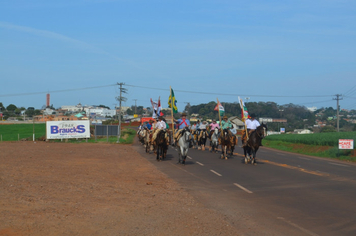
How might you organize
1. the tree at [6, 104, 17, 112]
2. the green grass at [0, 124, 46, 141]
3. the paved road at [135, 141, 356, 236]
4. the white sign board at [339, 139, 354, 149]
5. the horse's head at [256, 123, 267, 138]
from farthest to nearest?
1. the tree at [6, 104, 17, 112]
2. the green grass at [0, 124, 46, 141]
3. the white sign board at [339, 139, 354, 149]
4. the horse's head at [256, 123, 267, 138]
5. the paved road at [135, 141, 356, 236]

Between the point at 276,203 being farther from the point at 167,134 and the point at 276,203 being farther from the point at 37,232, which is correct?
the point at 167,134

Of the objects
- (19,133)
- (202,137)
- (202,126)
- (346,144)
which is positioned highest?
(202,126)

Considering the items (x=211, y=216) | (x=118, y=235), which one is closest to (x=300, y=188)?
(x=211, y=216)

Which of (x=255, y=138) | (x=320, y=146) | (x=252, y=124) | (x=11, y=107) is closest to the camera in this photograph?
(x=255, y=138)

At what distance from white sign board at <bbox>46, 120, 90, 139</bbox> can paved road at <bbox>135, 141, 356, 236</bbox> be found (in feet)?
110

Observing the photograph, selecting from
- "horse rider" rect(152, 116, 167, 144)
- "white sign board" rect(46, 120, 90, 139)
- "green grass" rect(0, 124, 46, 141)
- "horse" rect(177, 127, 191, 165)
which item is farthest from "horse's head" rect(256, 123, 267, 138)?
"green grass" rect(0, 124, 46, 141)

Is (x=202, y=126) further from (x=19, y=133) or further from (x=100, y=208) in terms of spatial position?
(x=19, y=133)

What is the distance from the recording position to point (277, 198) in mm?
10516

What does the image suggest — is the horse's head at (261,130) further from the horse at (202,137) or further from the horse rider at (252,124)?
the horse at (202,137)

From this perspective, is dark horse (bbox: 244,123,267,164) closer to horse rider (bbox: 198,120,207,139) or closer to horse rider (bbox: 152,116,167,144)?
horse rider (bbox: 152,116,167,144)

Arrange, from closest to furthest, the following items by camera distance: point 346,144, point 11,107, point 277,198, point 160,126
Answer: point 277,198
point 160,126
point 346,144
point 11,107

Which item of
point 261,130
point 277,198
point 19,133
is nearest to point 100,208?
point 277,198

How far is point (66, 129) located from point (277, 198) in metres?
41.0

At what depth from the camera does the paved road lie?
7.66m
